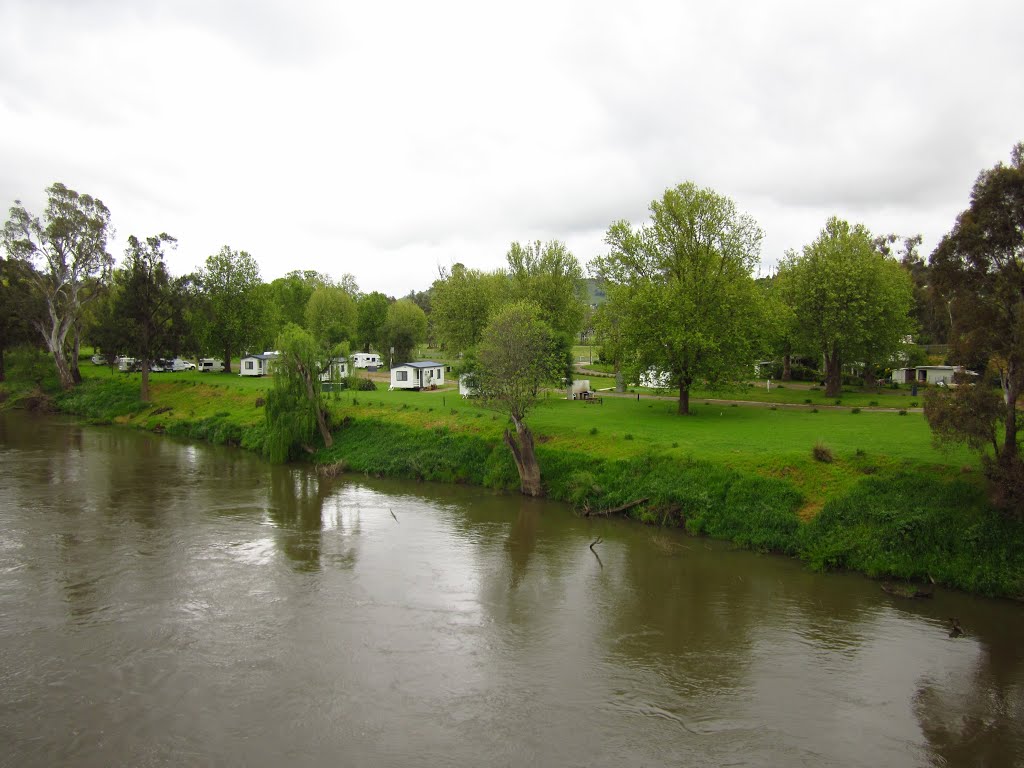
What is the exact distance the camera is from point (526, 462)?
29.6m

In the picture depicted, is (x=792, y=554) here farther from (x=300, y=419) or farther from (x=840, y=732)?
(x=300, y=419)

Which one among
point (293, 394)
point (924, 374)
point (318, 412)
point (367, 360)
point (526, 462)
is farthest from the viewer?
point (367, 360)

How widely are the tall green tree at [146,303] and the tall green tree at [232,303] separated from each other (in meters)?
13.9

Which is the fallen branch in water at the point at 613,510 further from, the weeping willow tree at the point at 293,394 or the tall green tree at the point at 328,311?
the tall green tree at the point at 328,311

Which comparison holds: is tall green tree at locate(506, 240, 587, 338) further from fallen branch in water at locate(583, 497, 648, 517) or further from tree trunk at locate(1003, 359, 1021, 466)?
tree trunk at locate(1003, 359, 1021, 466)

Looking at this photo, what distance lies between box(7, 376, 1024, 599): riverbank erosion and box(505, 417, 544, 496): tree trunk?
2.17 feet

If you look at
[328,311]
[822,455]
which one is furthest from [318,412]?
[328,311]

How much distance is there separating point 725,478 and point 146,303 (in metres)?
46.5

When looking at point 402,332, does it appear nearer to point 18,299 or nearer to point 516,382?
point 18,299

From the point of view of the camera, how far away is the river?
12.1 metres

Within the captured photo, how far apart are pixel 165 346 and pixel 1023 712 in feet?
184

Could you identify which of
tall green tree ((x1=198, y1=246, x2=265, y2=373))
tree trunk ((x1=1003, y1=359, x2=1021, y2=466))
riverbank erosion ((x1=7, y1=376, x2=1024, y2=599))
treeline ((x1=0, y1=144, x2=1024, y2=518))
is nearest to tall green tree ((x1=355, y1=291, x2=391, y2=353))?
treeline ((x1=0, y1=144, x2=1024, y2=518))

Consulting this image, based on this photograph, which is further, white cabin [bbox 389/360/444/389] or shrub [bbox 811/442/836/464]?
white cabin [bbox 389/360/444/389]

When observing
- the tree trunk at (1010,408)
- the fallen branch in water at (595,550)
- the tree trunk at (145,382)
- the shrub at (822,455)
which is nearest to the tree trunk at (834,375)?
the shrub at (822,455)
